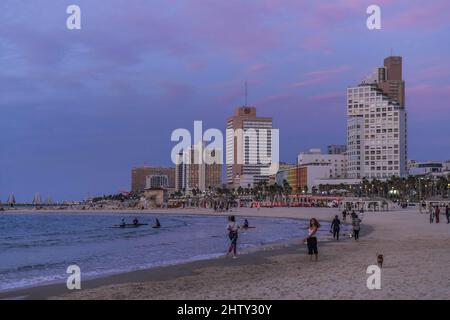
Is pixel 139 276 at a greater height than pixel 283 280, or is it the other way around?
pixel 283 280

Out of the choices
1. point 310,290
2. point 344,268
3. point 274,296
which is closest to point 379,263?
point 344,268

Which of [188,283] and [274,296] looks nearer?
[274,296]

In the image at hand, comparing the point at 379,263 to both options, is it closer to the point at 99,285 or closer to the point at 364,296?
the point at 364,296

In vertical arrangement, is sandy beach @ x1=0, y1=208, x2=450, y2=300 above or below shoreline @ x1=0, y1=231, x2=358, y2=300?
above

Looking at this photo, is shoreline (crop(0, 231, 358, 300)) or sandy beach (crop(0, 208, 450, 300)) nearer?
sandy beach (crop(0, 208, 450, 300))

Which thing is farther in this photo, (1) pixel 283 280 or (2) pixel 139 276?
(2) pixel 139 276

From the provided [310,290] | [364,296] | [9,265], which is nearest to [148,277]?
[310,290]

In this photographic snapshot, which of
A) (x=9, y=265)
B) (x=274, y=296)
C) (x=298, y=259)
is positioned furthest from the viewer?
(x=9, y=265)

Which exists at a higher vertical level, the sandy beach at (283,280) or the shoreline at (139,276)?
the sandy beach at (283,280)

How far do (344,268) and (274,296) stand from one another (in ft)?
19.8

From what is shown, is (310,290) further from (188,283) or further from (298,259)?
(298,259)

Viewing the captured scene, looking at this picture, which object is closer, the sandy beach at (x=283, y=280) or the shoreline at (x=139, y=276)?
the sandy beach at (x=283, y=280)
